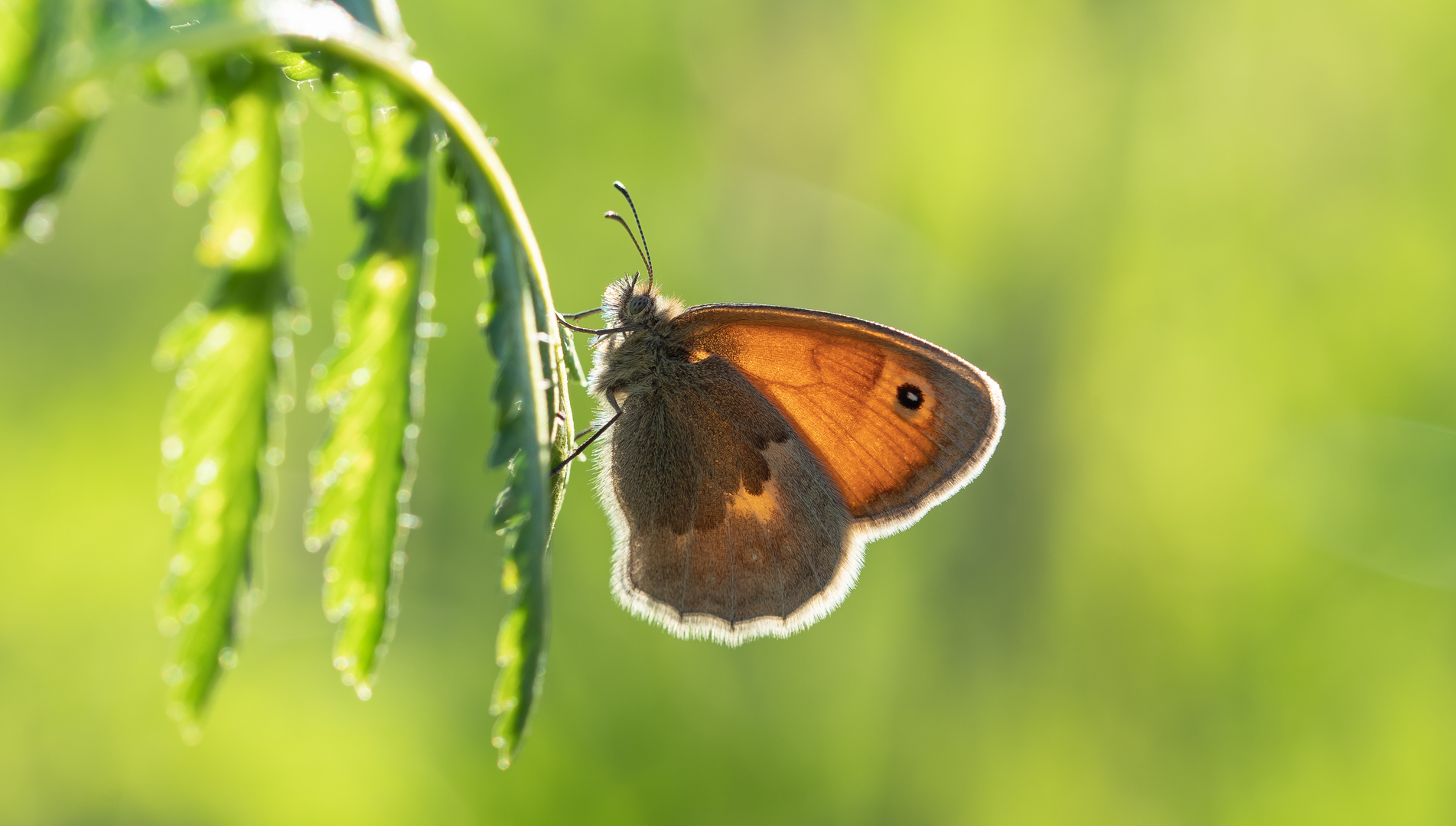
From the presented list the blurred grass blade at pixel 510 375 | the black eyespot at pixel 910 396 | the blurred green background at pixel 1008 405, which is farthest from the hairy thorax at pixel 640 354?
the blurred green background at pixel 1008 405

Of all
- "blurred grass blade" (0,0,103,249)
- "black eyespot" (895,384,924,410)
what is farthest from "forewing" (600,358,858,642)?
"blurred grass blade" (0,0,103,249)

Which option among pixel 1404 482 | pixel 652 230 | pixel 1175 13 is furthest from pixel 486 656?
pixel 1175 13

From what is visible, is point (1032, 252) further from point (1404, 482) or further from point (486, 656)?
point (486, 656)

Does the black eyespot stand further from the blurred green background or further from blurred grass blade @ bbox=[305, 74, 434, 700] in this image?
the blurred green background

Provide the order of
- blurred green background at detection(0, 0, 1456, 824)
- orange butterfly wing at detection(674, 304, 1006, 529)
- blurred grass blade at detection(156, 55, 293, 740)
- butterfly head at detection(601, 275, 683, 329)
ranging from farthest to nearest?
blurred green background at detection(0, 0, 1456, 824)
butterfly head at detection(601, 275, 683, 329)
orange butterfly wing at detection(674, 304, 1006, 529)
blurred grass blade at detection(156, 55, 293, 740)

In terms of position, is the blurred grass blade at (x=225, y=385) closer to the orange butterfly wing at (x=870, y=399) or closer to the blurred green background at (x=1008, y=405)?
the orange butterfly wing at (x=870, y=399)

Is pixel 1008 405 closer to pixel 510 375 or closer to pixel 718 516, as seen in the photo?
pixel 718 516
